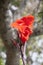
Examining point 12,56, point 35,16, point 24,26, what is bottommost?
point 24,26

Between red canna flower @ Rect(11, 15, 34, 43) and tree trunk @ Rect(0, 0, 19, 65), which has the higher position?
tree trunk @ Rect(0, 0, 19, 65)

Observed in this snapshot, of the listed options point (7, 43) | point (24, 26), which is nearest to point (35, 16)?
point (7, 43)

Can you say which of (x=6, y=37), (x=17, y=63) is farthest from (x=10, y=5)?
(x=17, y=63)

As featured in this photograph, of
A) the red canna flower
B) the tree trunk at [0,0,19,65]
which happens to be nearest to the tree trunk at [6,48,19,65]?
the tree trunk at [0,0,19,65]

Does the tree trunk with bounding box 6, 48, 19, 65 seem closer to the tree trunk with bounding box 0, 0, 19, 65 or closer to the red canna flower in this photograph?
the tree trunk with bounding box 0, 0, 19, 65

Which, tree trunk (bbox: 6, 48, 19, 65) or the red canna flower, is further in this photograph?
tree trunk (bbox: 6, 48, 19, 65)

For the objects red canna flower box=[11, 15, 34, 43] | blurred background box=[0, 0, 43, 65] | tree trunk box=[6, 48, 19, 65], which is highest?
blurred background box=[0, 0, 43, 65]

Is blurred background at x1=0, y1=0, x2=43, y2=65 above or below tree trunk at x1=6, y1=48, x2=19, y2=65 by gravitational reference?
above

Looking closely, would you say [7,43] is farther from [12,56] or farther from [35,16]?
[35,16]

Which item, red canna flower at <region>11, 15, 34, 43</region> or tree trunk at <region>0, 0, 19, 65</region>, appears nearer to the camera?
red canna flower at <region>11, 15, 34, 43</region>
